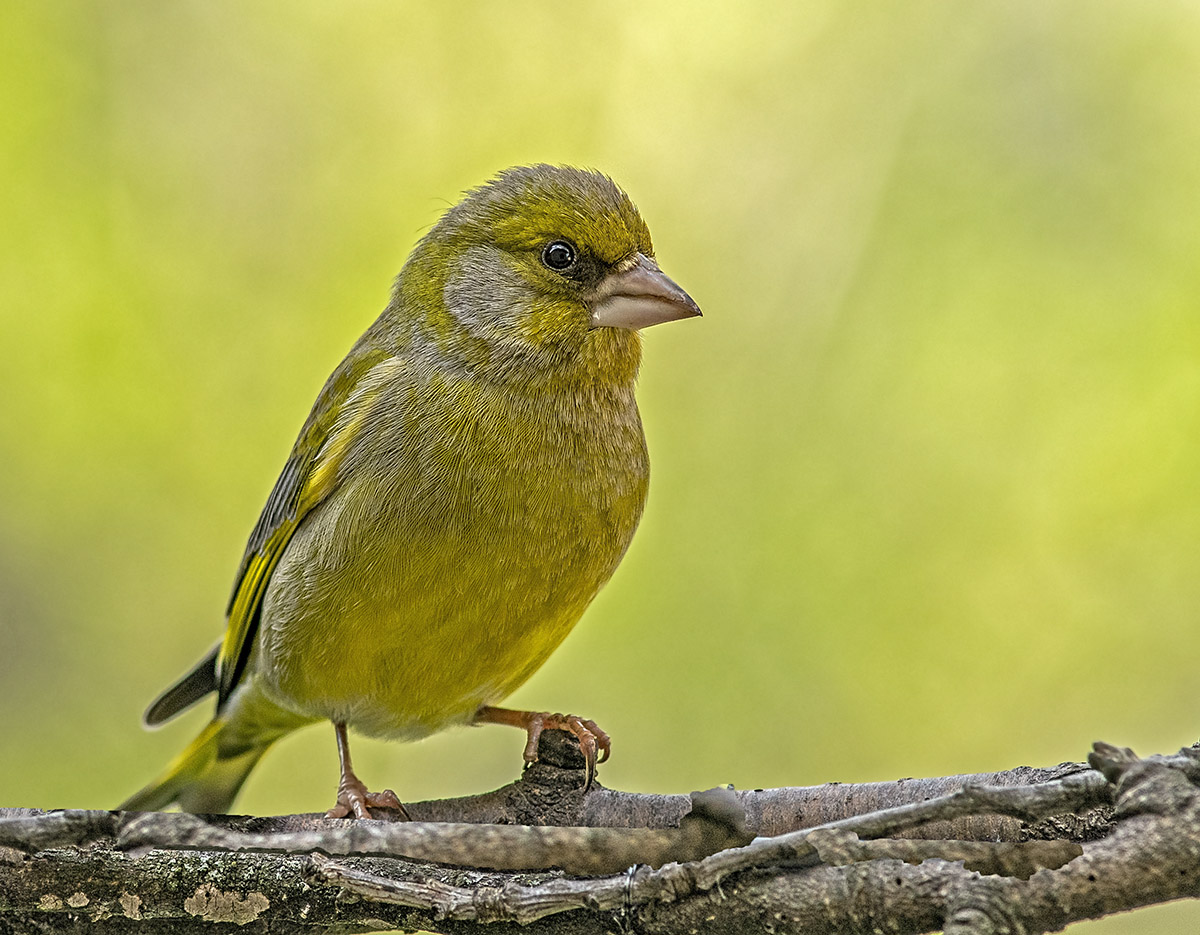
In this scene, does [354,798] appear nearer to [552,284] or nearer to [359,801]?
[359,801]

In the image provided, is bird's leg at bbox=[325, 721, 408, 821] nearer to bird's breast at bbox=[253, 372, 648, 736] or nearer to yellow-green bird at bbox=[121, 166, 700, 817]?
yellow-green bird at bbox=[121, 166, 700, 817]

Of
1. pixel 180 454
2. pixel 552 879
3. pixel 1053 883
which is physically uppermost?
pixel 180 454

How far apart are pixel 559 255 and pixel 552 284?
0.12 m

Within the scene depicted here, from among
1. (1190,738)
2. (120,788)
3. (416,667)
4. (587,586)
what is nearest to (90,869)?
(416,667)

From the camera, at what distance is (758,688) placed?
6.15 meters

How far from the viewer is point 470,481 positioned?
4.14m

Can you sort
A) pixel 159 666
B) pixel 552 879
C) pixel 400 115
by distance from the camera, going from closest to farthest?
pixel 552 879
pixel 159 666
pixel 400 115

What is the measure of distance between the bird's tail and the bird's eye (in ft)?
7.56

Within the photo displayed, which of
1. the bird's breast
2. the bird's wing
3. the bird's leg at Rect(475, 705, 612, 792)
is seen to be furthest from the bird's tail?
the bird's leg at Rect(475, 705, 612, 792)

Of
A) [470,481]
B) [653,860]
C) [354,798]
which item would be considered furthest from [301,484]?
[653,860]

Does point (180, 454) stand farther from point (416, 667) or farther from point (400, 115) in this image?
point (416, 667)

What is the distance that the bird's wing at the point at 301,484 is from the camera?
4.59 metres

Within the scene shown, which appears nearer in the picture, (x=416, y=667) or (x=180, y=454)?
(x=416, y=667)

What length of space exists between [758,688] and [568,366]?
2376 mm
